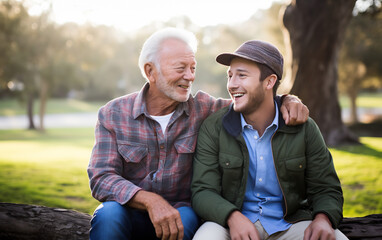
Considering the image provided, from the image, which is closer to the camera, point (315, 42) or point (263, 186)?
point (263, 186)

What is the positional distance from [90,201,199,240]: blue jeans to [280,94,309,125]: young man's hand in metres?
1.05

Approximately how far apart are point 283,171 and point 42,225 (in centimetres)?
220

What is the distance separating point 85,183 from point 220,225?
5.12m

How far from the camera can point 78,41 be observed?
24578 mm

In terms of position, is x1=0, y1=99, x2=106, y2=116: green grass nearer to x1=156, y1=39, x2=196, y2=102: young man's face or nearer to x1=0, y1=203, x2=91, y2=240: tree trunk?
x1=0, y1=203, x2=91, y2=240: tree trunk

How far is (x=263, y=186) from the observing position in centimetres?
270

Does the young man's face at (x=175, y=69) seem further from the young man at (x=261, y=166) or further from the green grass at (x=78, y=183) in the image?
the green grass at (x=78, y=183)

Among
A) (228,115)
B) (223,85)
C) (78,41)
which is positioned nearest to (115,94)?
(223,85)

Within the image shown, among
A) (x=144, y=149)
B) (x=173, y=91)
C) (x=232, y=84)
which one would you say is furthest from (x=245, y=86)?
(x=144, y=149)

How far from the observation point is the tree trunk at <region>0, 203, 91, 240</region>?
3.15 metres

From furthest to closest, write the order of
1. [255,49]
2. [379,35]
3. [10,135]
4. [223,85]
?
[223,85]
[10,135]
[379,35]
[255,49]

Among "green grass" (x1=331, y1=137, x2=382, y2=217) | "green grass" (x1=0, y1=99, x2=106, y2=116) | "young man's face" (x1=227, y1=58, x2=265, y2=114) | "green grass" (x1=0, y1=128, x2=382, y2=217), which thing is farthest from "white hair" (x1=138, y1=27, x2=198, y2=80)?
"green grass" (x1=0, y1=99, x2=106, y2=116)

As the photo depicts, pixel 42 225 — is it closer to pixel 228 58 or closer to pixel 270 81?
pixel 228 58

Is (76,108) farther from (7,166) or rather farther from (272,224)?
(272,224)
